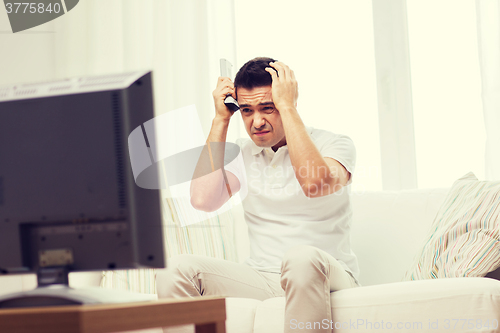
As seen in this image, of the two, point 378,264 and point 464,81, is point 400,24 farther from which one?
point 378,264

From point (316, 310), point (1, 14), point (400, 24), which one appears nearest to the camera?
point (316, 310)

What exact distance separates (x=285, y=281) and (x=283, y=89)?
32.0 inches

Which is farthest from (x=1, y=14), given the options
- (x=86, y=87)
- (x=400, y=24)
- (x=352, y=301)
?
(x=352, y=301)

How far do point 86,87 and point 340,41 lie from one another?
215 centimetres

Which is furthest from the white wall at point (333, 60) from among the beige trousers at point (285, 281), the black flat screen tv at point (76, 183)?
the black flat screen tv at point (76, 183)

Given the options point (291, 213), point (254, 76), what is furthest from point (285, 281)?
point (254, 76)

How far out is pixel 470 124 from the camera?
8.01 ft

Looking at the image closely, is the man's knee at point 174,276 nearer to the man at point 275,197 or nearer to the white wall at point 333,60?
the man at point 275,197

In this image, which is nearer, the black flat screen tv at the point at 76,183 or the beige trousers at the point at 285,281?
the black flat screen tv at the point at 76,183

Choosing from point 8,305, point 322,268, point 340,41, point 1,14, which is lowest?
point 322,268

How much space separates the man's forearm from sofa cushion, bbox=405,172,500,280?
0.75 m

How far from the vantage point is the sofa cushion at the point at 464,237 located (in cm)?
130

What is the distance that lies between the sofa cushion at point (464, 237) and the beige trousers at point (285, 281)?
0.88 ft

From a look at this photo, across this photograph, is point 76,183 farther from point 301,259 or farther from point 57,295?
point 301,259
